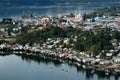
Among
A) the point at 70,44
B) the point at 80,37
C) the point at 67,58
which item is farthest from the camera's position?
the point at 80,37

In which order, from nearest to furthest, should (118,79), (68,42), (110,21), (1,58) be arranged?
1. (118,79)
2. (1,58)
3. (68,42)
4. (110,21)

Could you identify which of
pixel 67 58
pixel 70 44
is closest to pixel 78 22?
pixel 70 44

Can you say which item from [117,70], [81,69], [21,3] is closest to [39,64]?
[81,69]

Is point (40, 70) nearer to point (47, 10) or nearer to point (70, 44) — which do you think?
point (70, 44)

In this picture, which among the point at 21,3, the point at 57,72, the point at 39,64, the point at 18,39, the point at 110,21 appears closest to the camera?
the point at 57,72

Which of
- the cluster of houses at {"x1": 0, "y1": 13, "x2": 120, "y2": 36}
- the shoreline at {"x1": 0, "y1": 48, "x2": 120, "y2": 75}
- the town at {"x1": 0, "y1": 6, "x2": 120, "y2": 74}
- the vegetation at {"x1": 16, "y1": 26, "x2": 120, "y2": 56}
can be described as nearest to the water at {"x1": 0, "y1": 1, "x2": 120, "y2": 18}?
the cluster of houses at {"x1": 0, "y1": 13, "x2": 120, "y2": 36}

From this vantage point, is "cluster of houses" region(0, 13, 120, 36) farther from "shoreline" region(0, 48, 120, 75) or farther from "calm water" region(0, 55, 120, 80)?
"calm water" region(0, 55, 120, 80)

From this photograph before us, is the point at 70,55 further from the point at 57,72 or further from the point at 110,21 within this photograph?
the point at 110,21

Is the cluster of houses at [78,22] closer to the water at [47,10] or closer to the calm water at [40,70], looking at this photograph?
the calm water at [40,70]
